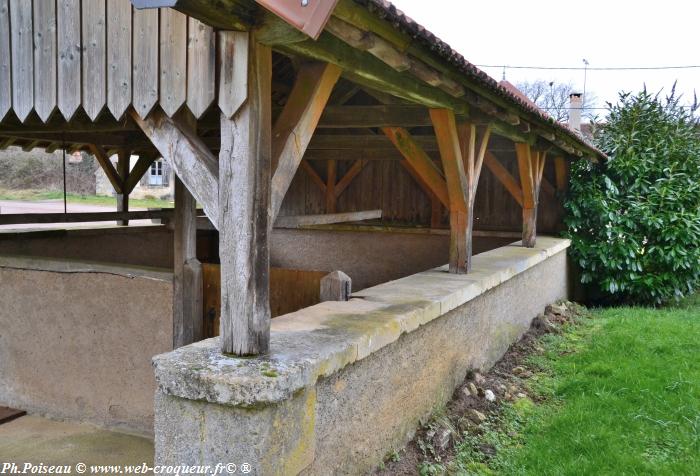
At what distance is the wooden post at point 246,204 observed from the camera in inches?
107

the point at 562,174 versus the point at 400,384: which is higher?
the point at 562,174

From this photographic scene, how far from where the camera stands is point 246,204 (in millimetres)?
2729

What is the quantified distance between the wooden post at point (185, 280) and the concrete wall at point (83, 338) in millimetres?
152

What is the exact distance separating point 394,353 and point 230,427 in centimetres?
144

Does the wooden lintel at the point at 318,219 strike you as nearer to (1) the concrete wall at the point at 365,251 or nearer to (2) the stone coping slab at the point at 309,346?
(2) the stone coping slab at the point at 309,346

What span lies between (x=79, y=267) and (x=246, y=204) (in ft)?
11.1

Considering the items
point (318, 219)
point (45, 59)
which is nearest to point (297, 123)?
point (45, 59)

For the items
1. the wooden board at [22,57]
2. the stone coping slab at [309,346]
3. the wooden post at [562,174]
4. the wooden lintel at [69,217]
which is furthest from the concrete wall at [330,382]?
the wooden post at [562,174]

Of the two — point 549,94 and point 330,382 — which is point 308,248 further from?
point 549,94

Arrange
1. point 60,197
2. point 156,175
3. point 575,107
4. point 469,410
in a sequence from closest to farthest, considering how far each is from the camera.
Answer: point 469,410 → point 575,107 → point 60,197 → point 156,175

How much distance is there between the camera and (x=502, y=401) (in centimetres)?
504

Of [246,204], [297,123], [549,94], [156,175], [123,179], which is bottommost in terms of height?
[246,204]

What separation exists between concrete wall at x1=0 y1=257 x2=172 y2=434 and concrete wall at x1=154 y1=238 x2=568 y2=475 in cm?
202

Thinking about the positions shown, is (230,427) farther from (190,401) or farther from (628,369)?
(628,369)
